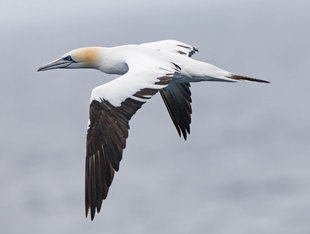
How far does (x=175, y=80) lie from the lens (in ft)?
43.4

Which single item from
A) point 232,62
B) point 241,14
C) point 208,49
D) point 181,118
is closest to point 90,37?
point 208,49

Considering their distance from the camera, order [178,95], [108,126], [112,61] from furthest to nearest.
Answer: [178,95] → [112,61] → [108,126]

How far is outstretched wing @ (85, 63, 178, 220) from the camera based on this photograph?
451 inches

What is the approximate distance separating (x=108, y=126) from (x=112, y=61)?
83.4 inches

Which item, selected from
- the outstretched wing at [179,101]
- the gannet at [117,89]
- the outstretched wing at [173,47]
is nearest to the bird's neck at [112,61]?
the gannet at [117,89]

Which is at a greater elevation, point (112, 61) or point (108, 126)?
point (112, 61)

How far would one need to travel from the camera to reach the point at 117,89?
39.0 ft

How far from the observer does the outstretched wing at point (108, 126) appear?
1145 centimetres

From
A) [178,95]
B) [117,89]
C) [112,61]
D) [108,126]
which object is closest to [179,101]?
[178,95]

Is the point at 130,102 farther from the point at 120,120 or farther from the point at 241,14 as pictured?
the point at 241,14

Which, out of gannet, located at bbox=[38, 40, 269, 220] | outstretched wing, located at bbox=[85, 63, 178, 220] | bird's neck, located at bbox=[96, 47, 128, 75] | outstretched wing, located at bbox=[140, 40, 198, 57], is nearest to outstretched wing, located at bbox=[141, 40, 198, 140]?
outstretched wing, located at bbox=[140, 40, 198, 57]

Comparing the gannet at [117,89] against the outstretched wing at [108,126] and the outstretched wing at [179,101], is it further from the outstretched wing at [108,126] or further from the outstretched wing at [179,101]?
the outstretched wing at [179,101]

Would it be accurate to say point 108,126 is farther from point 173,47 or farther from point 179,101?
point 173,47

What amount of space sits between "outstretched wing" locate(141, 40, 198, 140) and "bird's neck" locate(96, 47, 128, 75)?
1.29m
